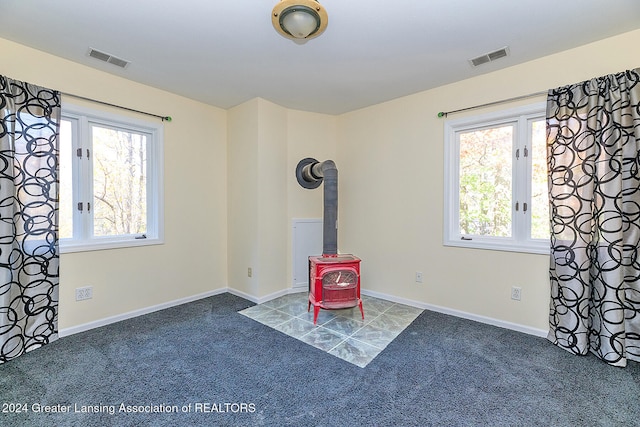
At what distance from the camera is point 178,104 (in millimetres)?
3242

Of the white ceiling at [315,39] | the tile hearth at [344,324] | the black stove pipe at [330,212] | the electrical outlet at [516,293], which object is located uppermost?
the white ceiling at [315,39]

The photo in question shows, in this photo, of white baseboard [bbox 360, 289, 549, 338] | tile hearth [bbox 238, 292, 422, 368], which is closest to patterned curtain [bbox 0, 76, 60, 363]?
tile hearth [bbox 238, 292, 422, 368]

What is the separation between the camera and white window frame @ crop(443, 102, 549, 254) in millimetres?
2533

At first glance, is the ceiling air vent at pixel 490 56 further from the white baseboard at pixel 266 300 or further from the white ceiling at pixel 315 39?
the white baseboard at pixel 266 300

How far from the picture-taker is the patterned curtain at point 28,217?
80.7 inches

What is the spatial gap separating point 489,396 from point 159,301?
3.19 m

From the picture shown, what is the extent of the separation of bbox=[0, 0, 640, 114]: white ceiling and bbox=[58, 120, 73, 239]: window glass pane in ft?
2.17

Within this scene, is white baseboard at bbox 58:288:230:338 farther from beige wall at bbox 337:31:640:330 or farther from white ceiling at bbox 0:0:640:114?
white ceiling at bbox 0:0:640:114

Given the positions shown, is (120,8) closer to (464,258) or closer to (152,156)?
(152,156)

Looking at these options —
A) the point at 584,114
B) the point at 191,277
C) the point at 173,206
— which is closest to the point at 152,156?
the point at 173,206

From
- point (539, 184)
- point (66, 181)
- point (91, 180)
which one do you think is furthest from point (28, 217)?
point (539, 184)

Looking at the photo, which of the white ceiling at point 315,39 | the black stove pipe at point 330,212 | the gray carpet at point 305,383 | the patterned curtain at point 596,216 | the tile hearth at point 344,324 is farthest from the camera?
the black stove pipe at point 330,212

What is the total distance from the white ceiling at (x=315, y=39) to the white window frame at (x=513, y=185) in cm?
45

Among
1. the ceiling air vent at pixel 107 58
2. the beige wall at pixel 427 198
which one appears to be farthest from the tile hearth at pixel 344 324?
the ceiling air vent at pixel 107 58
